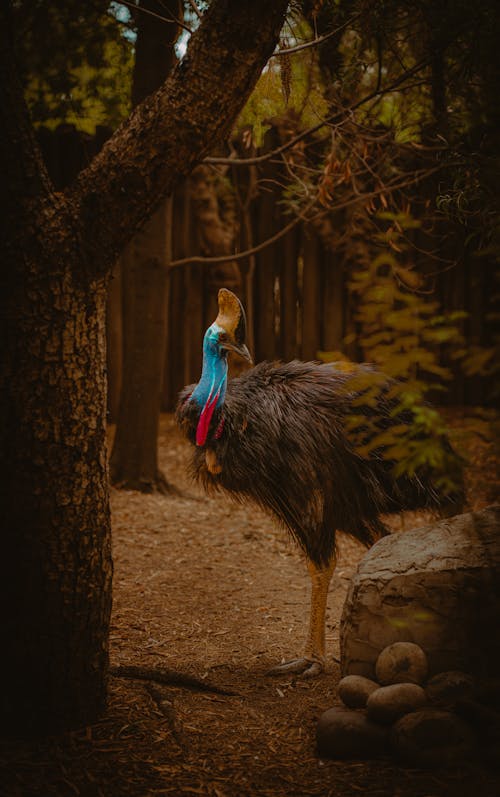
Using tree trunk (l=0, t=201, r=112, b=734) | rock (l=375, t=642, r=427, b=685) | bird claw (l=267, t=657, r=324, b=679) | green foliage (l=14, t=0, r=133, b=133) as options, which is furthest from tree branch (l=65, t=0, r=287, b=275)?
green foliage (l=14, t=0, r=133, b=133)

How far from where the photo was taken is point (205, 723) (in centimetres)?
277

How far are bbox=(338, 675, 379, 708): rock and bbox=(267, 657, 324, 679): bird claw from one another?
686 mm

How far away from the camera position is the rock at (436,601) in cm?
267

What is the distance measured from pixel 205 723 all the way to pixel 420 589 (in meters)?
0.94

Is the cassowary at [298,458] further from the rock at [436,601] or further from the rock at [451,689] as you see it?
the rock at [451,689]

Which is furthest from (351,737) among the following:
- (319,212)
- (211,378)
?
(319,212)

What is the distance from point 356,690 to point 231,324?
5.60 ft

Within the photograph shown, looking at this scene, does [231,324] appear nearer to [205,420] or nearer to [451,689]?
[205,420]

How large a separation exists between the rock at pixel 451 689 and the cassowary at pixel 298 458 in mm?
963

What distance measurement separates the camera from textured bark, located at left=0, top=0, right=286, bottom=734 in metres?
2.46

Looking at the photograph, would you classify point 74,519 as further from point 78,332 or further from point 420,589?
point 420,589

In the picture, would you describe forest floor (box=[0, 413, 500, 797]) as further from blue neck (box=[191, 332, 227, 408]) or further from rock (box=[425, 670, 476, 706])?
blue neck (box=[191, 332, 227, 408])

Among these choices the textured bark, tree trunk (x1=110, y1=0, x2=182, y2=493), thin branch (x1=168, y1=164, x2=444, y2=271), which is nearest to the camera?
the textured bark

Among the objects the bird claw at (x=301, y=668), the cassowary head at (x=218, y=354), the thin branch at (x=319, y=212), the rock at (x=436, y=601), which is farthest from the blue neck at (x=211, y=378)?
the thin branch at (x=319, y=212)
